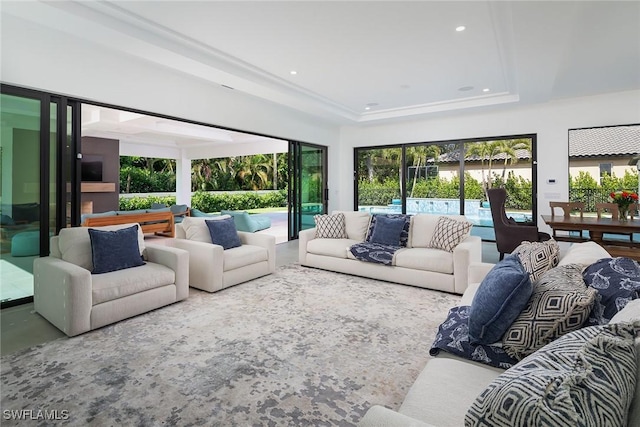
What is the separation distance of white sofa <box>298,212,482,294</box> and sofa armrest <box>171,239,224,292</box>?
1514mm

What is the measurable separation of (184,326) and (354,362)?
155 centimetres

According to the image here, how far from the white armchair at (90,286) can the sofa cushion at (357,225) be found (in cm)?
248

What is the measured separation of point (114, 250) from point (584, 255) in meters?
3.81

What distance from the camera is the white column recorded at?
11.2 metres

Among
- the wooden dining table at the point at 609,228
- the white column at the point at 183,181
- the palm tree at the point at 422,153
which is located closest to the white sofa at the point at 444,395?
the wooden dining table at the point at 609,228

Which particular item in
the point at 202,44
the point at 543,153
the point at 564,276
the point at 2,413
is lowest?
the point at 2,413

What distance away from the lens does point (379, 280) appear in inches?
175

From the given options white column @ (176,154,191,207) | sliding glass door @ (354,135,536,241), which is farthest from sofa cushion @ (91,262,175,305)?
white column @ (176,154,191,207)

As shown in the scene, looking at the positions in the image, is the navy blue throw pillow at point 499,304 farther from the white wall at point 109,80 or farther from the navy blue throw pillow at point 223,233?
the white wall at point 109,80

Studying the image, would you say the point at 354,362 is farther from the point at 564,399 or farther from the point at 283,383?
the point at 564,399

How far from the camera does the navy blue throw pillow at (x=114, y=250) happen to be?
10.6 ft

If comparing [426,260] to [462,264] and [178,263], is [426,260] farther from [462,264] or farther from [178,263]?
[178,263]

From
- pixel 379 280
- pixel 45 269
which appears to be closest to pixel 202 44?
pixel 45 269

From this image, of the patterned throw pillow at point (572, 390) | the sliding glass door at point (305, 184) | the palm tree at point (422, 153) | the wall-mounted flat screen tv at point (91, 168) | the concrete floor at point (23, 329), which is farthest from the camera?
the wall-mounted flat screen tv at point (91, 168)
